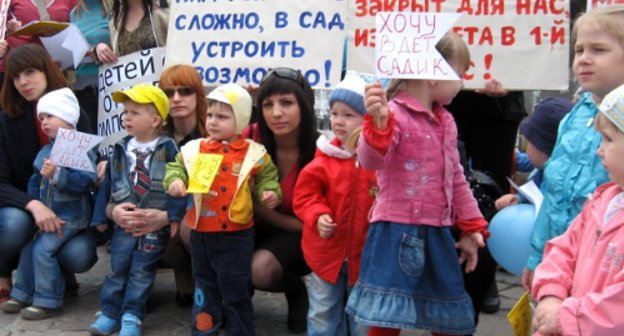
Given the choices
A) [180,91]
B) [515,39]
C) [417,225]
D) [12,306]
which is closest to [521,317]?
[417,225]

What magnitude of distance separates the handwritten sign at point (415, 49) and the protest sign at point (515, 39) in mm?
1660

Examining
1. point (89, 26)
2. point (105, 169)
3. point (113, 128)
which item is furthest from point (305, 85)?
point (89, 26)

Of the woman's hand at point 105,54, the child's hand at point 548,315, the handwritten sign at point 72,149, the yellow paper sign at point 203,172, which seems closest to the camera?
the child's hand at point 548,315

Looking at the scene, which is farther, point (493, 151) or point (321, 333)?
point (493, 151)

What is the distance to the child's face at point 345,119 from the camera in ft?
10.5

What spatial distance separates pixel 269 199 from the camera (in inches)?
140

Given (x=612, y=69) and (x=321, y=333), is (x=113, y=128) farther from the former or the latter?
(x=612, y=69)

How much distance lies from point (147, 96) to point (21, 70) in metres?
1.00

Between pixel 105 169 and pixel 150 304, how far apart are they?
897 millimetres

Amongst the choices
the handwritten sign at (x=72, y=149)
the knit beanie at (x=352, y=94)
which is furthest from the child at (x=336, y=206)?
the handwritten sign at (x=72, y=149)

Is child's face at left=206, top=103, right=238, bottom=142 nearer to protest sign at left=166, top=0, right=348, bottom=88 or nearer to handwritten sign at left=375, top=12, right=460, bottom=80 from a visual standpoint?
protest sign at left=166, top=0, right=348, bottom=88

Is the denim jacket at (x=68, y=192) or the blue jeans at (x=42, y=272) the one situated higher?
the denim jacket at (x=68, y=192)

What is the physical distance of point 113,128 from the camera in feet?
16.0

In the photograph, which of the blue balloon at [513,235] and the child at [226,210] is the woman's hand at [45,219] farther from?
the blue balloon at [513,235]
